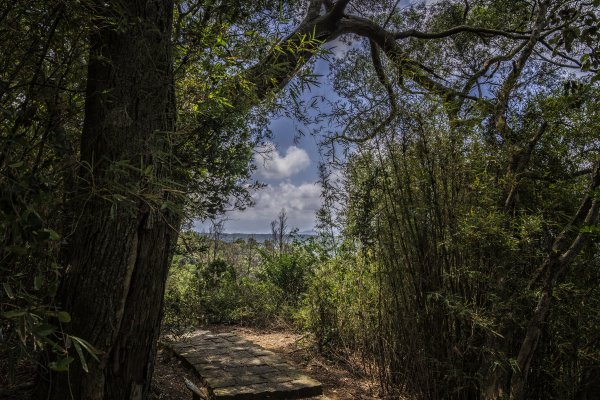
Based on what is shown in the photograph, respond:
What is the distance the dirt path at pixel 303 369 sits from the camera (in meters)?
3.52

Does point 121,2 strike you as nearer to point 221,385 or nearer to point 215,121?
point 215,121

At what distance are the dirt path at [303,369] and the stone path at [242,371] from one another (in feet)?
0.53

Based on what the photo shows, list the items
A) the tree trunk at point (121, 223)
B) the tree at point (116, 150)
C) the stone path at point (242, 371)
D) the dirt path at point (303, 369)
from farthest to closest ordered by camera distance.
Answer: the dirt path at point (303, 369) < the stone path at point (242, 371) < the tree trunk at point (121, 223) < the tree at point (116, 150)

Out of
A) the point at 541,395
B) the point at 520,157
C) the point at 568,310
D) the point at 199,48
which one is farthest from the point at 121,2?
Answer: the point at 541,395

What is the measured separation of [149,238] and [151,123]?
0.49 m

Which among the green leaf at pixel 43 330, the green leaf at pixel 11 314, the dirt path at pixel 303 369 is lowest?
the dirt path at pixel 303 369

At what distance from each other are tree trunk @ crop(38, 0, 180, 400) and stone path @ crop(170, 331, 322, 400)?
175cm

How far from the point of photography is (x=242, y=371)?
12.8ft

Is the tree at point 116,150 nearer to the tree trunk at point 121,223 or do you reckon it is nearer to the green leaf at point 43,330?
the tree trunk at point 121,223

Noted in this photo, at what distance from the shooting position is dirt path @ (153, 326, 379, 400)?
11.6 ft

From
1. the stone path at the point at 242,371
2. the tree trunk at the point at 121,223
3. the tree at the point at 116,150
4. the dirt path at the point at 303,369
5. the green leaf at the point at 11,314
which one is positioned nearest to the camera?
the green leaf at the point at 11,314

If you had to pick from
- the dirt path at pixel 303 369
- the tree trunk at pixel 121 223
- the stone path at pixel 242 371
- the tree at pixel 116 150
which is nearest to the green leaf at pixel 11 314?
the tree at pixel 116 150

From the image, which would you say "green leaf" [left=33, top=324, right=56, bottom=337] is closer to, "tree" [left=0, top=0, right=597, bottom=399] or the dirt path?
"tree" [left=0, top=0, right=597, bottom=399]

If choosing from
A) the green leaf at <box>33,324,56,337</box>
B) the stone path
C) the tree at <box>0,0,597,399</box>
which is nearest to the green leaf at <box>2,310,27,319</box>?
the green leaf at <box>33,324,56,337</box>
